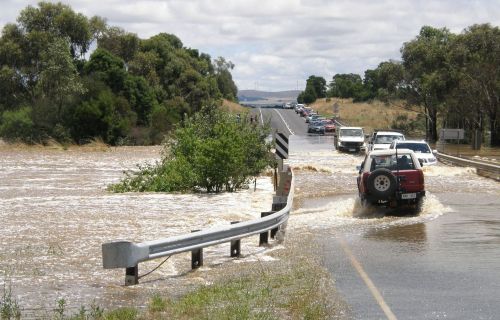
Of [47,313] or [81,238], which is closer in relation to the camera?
[47,313]

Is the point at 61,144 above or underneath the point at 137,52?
underneath

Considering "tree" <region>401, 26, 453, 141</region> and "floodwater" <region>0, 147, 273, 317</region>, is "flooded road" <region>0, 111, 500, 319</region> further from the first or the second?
"tree" <region>401, 26, 453, 141</region>

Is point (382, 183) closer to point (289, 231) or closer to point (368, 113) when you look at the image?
point (289, 231)

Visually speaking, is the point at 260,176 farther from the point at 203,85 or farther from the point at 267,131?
the point at 203,85

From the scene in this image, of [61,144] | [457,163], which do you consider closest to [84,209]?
[457,163]

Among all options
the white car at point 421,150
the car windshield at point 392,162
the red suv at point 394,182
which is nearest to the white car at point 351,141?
the white car at point 421,150

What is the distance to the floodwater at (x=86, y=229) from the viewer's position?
11258 millimetres

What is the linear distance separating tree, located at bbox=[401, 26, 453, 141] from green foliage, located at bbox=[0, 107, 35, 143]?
34103mm

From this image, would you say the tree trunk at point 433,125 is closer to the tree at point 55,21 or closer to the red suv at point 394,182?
the tree at point 55,21

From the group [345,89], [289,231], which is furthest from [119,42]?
[345,89]

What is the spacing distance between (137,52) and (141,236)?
252ft

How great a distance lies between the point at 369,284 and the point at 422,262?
2329mm

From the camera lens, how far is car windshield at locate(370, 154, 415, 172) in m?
21.7

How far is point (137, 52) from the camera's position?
92.4 metres
